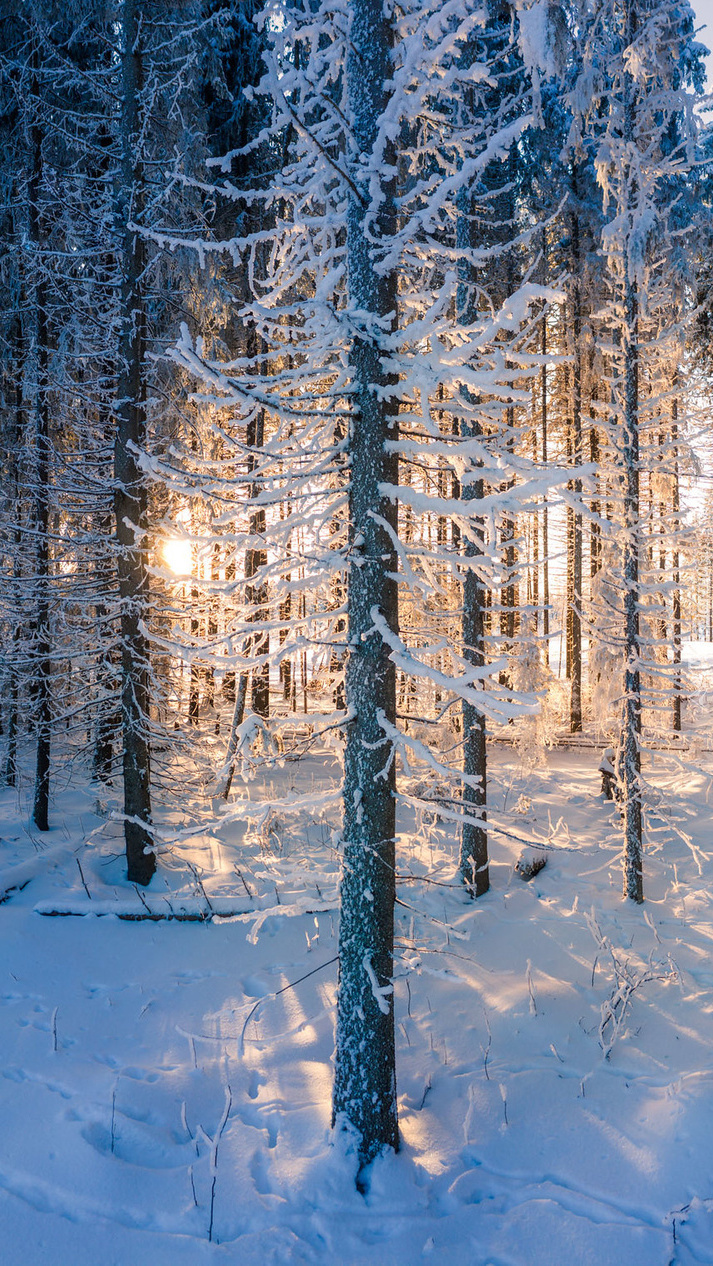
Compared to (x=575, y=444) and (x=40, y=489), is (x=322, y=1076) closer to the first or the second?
(x=40, y=489)

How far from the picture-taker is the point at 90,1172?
4.44 meters

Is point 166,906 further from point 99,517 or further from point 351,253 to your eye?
point 351,253

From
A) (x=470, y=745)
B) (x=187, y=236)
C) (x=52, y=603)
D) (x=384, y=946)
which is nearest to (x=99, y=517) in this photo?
(x=52, y=603)

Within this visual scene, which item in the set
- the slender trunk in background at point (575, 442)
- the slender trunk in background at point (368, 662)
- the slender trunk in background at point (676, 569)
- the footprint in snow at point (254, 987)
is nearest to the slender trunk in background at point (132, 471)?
the footprint in snow at point (254, 987)

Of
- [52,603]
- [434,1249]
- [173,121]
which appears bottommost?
[434,1249]

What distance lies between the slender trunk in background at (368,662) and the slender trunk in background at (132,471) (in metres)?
5.08

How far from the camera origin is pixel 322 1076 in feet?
18.5

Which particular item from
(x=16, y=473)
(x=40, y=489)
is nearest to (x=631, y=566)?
(x=40, y=489)

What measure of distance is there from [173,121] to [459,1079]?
13.1 m

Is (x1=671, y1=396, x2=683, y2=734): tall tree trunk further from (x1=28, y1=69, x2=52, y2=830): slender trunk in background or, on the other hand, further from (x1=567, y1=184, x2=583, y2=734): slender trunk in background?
(x1=28, y1=69, x2=52, y2=830): slender trunk in background

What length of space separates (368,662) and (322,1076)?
3916 millimetres

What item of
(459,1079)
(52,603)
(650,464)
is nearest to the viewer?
(459,1079)

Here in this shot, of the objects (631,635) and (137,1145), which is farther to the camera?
(631,635)

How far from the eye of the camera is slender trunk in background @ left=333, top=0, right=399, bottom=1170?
4379mm
